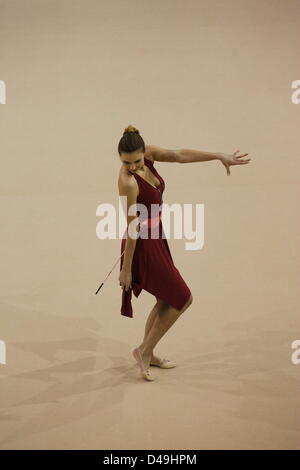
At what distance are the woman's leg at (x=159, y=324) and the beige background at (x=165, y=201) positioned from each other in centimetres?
14

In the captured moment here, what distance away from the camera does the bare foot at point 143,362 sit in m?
2.97

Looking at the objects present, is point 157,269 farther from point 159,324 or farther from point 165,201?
point 165,201

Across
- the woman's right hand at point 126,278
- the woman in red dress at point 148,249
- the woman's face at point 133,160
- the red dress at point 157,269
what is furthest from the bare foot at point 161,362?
the woman's face at point 133,160

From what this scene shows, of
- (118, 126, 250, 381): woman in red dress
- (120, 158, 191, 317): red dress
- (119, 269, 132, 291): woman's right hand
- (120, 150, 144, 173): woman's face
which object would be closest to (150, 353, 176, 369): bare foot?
(118, 126, 250, 381): woman in red dress

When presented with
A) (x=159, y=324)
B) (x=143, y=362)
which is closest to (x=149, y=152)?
(x=159, y=324)

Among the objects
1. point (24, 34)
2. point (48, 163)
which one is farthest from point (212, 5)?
point (48, 163)

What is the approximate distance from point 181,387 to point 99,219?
2.45m

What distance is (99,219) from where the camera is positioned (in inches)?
202

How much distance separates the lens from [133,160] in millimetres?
2721

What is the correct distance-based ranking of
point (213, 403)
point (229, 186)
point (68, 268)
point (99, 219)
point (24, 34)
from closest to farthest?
1. point (213, 403)
2. point (68, 268)
3. point (99, 219)
4. point (229, 186)
5. point (24, 34)

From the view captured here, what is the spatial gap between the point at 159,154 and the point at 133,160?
26 cm

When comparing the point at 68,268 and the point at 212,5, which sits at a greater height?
the point at 212,5

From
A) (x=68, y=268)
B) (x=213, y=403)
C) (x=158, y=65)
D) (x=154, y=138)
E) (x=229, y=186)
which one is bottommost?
(x=213, y=403)

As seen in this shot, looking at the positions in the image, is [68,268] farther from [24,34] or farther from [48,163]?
[24,34]
